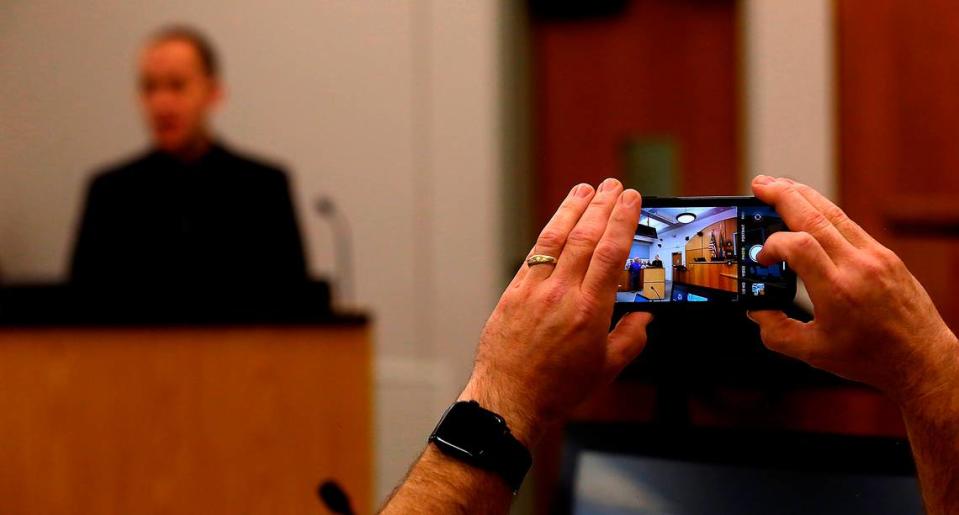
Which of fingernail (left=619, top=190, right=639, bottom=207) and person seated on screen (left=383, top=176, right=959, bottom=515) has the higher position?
fingernail (left=619, top=190, right=639, bottom=207)

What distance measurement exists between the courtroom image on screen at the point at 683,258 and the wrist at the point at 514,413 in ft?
0.35

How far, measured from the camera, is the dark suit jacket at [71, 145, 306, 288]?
2162 mm

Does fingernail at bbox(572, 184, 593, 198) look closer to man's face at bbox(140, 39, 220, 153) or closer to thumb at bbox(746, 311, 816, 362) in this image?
thumb at bbox(746, 311, 816, 362)

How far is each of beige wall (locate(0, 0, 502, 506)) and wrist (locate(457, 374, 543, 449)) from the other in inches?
55.0

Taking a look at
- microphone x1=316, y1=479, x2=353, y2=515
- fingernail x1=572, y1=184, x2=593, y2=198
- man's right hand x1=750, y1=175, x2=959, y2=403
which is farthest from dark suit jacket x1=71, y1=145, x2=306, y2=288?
man's right hand x1=750, y1=175, x2=959, y2=403

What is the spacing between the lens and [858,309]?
0.53 metres

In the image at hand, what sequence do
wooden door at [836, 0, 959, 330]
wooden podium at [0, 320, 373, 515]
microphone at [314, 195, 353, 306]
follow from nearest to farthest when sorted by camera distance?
wooden podium at [0, 320, 373, 515], wooden door at [836, 0, 959, 330], microphone at [314, 195, 353, 306]

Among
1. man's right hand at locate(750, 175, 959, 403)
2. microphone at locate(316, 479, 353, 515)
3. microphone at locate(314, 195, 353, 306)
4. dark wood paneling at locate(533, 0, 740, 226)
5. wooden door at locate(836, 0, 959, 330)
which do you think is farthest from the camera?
microphone at locate(314, 195, 353, 306)

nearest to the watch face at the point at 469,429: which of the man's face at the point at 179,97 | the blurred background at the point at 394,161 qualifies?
the blurred background at the point at 394,161

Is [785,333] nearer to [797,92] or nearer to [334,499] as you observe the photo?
[334,499]

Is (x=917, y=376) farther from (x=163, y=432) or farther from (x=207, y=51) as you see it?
(x=207, y=51)

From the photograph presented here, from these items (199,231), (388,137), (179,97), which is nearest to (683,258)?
(388,137)

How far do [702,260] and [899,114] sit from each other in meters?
1.43

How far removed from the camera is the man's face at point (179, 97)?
2.31 metres
